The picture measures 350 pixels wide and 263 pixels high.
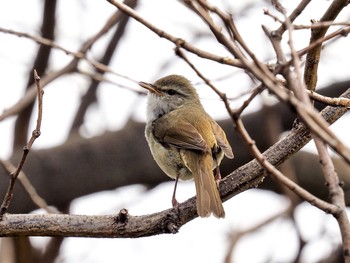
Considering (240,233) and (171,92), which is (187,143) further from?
(240,233)

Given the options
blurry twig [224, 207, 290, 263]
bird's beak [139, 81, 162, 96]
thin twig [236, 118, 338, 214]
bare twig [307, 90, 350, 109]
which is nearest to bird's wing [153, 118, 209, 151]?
bird's beak [139, 81, 162, 96]

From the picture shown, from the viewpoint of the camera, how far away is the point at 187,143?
14.6ft

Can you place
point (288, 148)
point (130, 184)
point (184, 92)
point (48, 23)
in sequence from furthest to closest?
point (130, 184) < point (48, 23) < point (184, 92) < point (288, 148)

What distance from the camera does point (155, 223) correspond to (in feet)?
11.7

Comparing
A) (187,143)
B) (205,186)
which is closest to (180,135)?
(187,143)

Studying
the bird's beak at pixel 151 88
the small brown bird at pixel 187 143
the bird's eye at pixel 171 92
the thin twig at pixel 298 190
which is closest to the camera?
the thin twig at pixel 298 190

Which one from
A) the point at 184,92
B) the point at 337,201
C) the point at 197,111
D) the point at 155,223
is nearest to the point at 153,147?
the point at 197,111

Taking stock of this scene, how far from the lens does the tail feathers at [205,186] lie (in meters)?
3.56

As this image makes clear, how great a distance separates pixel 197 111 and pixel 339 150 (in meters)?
3.44

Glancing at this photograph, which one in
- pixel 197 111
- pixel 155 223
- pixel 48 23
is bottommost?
pixel 155 223

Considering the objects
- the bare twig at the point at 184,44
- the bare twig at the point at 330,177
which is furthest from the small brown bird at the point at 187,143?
the bare twig at the point at 330,177

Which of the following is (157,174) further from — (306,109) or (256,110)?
(306,109)

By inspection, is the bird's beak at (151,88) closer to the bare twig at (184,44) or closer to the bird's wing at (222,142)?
the bird's wing at (222,142)

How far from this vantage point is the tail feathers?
356 cm
